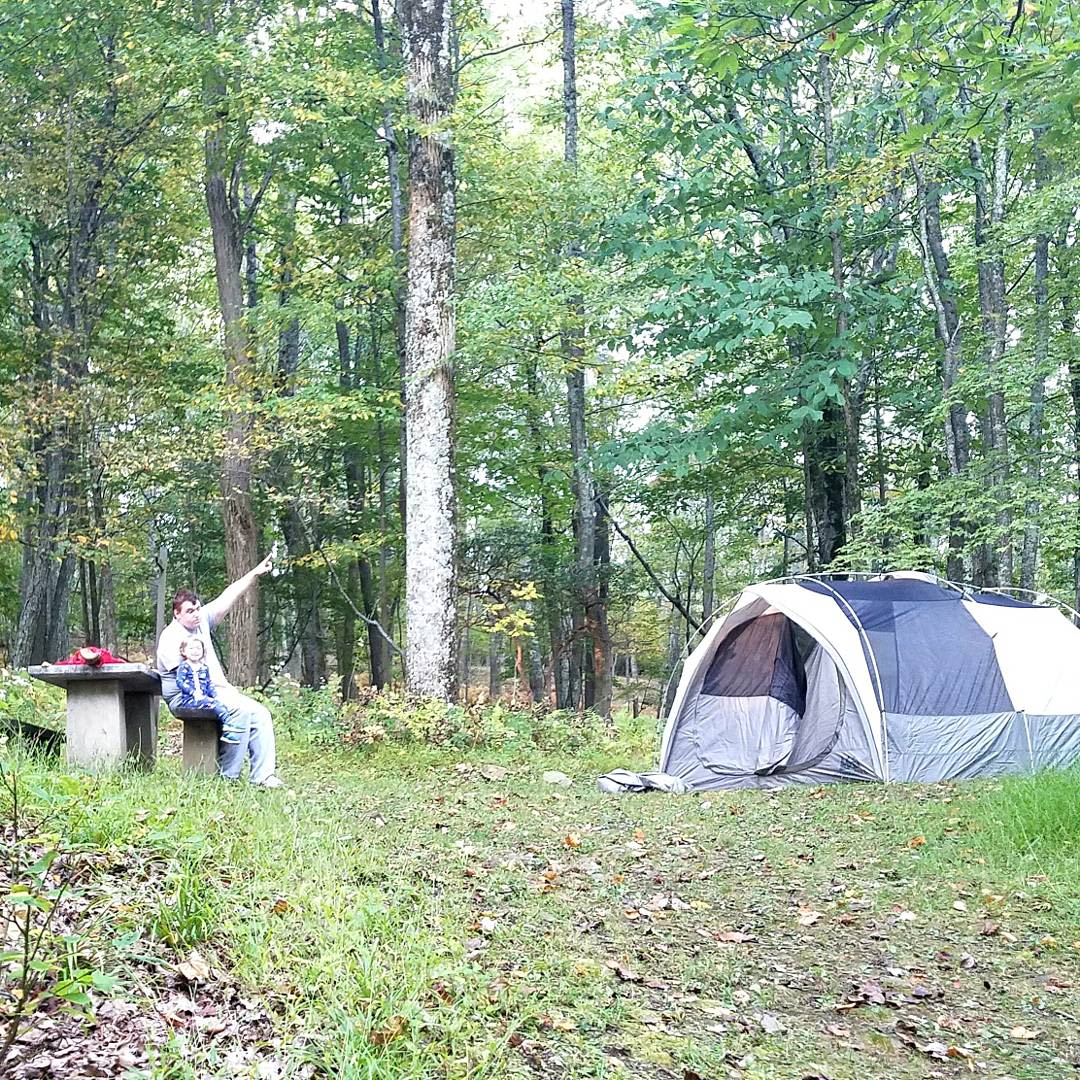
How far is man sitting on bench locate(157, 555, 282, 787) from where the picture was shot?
605 cm

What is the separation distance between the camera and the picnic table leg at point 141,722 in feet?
20.5

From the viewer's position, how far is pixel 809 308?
1220 cm

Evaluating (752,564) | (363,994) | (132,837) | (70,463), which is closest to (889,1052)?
(363,994)

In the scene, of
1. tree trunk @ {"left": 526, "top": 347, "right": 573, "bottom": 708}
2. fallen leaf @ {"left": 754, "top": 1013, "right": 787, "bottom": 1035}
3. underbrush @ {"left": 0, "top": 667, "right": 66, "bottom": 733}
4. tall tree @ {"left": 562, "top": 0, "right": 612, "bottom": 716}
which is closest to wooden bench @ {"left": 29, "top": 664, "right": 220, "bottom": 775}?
underbrush @ {"left": 0, "top": 667, "right": 66, "bottom": 733}

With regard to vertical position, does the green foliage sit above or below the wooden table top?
below

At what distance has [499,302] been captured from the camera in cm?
1127

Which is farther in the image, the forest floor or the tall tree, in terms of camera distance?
the tall tree

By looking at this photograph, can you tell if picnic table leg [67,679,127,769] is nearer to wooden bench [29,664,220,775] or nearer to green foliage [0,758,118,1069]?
wooden bench [29,664,220,775]

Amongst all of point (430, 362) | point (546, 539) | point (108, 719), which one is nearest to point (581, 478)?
point (546, 539)

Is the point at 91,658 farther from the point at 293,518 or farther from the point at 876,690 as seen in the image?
the point at 293,518

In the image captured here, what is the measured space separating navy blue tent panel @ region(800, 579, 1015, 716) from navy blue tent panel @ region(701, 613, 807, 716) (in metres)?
0.86

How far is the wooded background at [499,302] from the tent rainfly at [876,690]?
181 centimetres

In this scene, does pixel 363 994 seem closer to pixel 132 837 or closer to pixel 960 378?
pixel 132 837

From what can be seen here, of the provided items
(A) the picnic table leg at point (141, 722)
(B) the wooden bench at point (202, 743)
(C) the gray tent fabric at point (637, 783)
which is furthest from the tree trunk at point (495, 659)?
(B) the wooden bench at point (202, 743)
